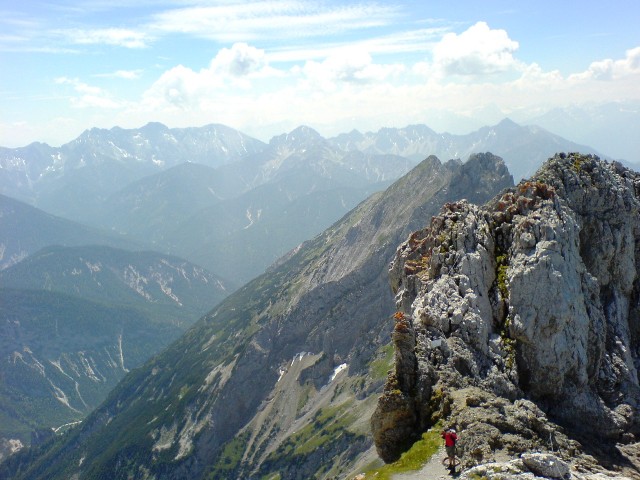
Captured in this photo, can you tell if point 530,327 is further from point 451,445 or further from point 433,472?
point 433,472

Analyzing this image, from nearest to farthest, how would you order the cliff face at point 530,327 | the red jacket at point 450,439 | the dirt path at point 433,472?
the red jacket at point 450,439 → the dirt path at point 433,472 → the cliff face at point 530,327

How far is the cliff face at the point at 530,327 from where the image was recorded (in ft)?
125

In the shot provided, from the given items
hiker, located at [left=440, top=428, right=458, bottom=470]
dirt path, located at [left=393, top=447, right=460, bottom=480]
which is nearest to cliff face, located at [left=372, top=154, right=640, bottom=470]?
hiker, located at [left=440, top=428, right=458, bottom=470]

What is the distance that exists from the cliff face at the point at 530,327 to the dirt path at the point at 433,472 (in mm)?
1588

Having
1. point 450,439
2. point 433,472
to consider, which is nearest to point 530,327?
point 450,439

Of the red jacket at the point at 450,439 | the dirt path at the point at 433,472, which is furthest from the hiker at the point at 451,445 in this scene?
the dirt path at the point at 433,472

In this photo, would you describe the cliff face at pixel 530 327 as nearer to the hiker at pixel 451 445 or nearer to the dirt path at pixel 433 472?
the hiker at pixel 451 445

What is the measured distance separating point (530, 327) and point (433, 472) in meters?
17.5

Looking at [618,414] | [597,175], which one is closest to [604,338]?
[618,414]

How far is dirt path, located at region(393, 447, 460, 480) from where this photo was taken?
105 ft

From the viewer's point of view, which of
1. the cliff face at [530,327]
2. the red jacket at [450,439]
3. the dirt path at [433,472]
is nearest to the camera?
the red jacket at [450,439]

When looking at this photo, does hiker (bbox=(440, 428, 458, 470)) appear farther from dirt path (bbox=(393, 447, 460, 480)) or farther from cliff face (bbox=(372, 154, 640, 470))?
cliff face (bbox=(372, 154, 640, 470))

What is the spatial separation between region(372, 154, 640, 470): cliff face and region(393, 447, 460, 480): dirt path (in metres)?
1.59

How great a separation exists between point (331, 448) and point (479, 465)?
161 meters
